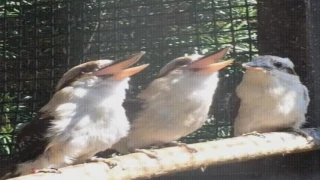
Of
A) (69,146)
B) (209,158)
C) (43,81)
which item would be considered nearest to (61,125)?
(69,146)

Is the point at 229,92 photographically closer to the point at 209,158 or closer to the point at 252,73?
the point at 252,73

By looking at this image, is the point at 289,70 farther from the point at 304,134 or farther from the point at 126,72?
the point at 126,72

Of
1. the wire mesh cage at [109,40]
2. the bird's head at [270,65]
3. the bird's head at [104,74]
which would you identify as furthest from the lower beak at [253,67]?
the bird's head at [104,74]

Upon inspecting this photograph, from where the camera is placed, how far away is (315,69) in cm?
139

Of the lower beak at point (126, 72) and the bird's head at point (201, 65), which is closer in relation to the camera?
the lower beak at point (126, 72)

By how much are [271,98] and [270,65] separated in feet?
0.20

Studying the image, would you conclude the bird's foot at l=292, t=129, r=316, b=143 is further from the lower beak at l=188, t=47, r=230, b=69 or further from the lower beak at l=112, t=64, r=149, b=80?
the lower beak at l=112, t=64, r=149, b=80

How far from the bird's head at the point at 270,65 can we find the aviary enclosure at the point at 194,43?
75 millimetres

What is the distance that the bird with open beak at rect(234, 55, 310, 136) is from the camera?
131 cm

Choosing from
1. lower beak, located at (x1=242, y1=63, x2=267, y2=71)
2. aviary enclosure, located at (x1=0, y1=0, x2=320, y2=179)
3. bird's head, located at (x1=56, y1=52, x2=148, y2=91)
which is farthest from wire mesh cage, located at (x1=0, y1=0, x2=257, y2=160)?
bird's head, located at (x1=56, y1=52, x2=148, y2=91)

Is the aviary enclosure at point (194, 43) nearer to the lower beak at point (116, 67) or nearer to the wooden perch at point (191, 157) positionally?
the wooden perch at point (191, 157)

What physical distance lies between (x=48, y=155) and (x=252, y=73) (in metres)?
0.44

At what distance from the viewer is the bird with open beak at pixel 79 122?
1.05 m

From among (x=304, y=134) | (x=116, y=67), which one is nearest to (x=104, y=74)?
(x=116, y=67)
